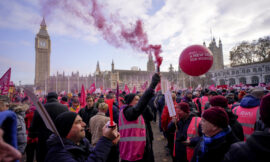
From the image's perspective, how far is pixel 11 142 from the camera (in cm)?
163

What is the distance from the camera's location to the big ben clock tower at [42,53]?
2847 inches

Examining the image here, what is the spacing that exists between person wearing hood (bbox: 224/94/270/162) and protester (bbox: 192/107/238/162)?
0.51 meters

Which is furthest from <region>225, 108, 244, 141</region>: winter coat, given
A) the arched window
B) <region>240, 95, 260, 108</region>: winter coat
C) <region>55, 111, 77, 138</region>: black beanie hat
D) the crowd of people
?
the arched window

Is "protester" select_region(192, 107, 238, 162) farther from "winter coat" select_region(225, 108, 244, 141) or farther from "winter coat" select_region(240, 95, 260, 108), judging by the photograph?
"winter coat" select_region(240, 95, 260, 108)

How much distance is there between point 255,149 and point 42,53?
92.6m

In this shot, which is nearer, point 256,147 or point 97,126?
point 256,147

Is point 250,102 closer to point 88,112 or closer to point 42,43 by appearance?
point 88,112

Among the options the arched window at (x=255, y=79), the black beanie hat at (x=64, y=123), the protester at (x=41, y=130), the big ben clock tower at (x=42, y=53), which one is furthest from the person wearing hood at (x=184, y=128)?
the big ben clock tower at (x=42, y=53)

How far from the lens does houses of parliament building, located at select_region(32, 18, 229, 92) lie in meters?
59.6

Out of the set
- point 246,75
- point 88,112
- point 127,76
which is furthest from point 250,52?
point 88,112

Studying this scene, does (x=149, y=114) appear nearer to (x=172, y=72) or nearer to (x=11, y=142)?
(x=11, y=142)

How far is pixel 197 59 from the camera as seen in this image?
5.16 metres

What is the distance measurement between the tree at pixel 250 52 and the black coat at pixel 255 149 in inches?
2330

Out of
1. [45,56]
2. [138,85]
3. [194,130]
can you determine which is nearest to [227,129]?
[194,130]
